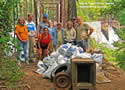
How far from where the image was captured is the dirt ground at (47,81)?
5.81 meters

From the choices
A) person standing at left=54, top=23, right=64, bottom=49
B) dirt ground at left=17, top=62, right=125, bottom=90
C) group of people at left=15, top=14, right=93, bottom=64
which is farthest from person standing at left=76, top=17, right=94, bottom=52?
dirt ground at left=17, top=62, right=125, bottom=90

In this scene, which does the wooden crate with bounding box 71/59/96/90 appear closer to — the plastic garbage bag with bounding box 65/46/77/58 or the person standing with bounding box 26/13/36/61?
the plastic garbage bag with bounding box 65/46/77/58

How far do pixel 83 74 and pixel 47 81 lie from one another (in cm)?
138

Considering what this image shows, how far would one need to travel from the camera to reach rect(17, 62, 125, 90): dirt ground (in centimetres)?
581

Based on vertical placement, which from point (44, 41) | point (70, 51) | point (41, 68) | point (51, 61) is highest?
point (44, 41)

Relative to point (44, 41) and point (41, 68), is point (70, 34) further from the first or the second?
point (41, 68)

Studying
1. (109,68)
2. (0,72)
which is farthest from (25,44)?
(0,72)

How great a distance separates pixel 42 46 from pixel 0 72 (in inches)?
152

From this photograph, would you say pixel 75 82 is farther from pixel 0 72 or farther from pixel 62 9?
pixel 62 9

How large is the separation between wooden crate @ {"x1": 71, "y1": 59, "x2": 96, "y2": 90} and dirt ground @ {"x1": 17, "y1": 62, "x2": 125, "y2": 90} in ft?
2.41

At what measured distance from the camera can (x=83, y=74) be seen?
5273 mm

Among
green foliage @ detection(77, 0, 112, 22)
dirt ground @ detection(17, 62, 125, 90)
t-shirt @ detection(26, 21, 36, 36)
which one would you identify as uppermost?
green foliage @ detection(77, 0, 112, 22)

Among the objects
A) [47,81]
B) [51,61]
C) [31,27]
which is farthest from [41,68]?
[31,27]

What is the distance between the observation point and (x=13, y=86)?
14.5 ft
